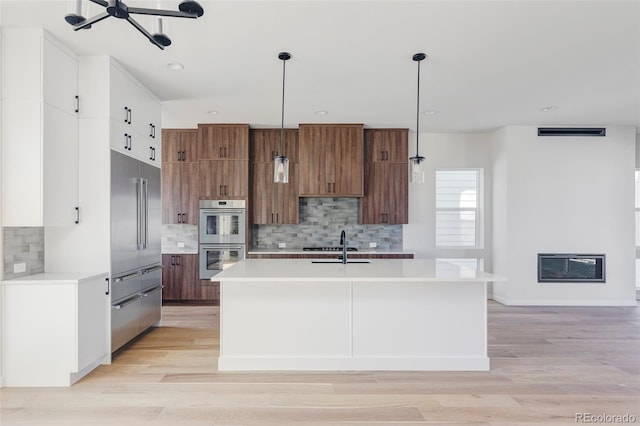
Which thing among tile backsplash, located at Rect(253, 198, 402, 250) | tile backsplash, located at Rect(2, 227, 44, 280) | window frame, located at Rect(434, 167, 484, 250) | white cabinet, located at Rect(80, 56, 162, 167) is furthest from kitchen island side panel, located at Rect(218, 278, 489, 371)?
window frame, located at Rect(434, 167, 484, 250)

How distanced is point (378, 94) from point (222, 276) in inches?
101

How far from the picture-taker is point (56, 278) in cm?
279

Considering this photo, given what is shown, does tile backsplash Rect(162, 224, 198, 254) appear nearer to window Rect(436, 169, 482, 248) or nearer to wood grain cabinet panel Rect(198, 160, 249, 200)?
wood grain cabinet panel Rect(198, 160, 249, 200)

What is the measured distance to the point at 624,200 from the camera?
5328mm

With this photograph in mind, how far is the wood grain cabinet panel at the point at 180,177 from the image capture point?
5457mm

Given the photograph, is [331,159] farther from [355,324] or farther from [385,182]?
[355,324]

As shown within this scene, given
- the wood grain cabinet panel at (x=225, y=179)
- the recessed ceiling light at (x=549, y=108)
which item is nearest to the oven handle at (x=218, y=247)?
the wood grain cabinet panel at (x=225, y=179)

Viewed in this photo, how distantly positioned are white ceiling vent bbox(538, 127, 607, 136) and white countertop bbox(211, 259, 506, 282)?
10.5 ft

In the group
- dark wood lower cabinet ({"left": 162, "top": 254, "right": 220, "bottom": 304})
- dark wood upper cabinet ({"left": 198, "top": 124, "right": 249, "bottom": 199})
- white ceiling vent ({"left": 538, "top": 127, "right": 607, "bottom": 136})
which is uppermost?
white ceiling vent ({"left": 538, "top": 127, "right": 607, "bottom": 136})

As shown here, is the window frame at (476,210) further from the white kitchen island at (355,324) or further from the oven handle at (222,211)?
the oven handle at (222,211)

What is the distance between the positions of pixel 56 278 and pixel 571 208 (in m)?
6.21

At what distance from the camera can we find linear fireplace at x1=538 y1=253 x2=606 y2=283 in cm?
534

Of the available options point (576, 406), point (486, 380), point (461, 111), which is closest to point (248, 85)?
point (461, 111)

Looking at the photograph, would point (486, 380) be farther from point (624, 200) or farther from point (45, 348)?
point (624, 200)
